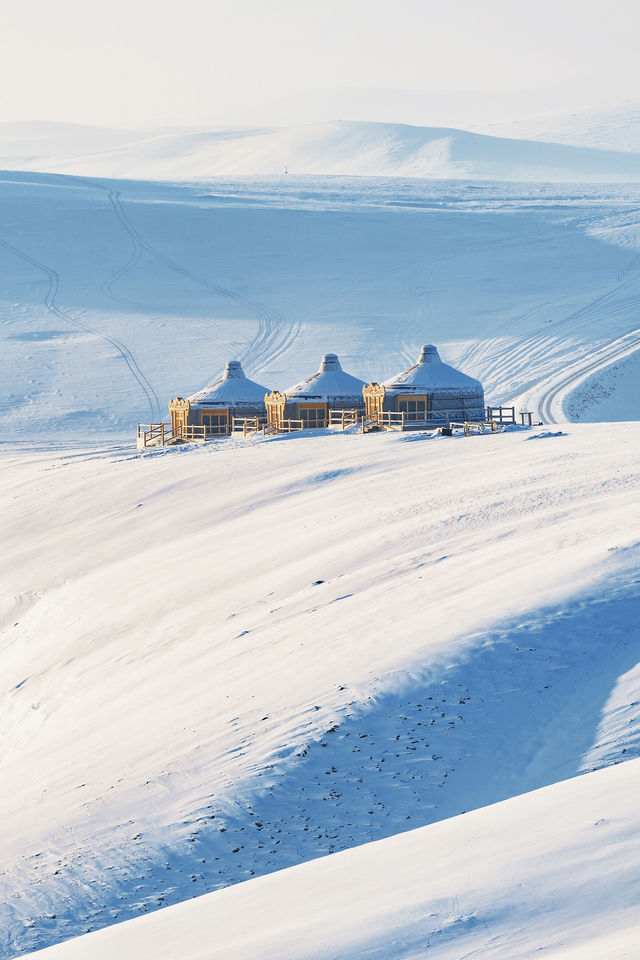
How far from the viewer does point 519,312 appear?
71.1 metres

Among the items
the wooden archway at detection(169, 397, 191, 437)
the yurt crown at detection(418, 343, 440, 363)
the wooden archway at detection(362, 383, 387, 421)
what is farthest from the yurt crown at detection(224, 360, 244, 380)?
the yurt crown at detection(418, 343, 440, 363)

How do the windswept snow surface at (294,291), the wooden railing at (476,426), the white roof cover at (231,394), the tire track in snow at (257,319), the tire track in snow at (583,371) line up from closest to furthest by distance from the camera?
the wooden railing at (476,426)
the white roof cover at (231,394)
the tire track in snow at (583,371)
the windswept snow surface at (294,291)
the tire track in snow at (257,319)

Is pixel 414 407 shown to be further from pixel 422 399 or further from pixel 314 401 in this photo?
pixel 314 401

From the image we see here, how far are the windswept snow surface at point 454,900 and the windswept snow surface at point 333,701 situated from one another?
39 millimetres

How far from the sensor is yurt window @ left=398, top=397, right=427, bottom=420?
4156 centimetres

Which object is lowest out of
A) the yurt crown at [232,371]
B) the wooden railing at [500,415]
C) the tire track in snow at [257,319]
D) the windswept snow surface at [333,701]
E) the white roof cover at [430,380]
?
the windswept snow surface at [333,701]

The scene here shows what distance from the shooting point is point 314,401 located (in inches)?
1702

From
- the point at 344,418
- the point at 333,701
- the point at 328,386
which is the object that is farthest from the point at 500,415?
the point at 333,701

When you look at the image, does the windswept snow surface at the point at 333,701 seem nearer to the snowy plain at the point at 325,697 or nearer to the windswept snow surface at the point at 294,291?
the snowy plain at the point at 325,697

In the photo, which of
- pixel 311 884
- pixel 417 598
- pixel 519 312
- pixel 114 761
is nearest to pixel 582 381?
pixel 519 312

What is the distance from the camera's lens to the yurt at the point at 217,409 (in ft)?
145

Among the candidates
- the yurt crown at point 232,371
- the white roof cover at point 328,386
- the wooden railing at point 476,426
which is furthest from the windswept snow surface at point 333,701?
the yurt crown at point 232,371

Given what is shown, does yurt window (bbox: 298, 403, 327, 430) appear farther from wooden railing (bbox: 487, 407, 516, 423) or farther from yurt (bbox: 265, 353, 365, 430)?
wooden railing (bbox: 487, 407, 516, 423)

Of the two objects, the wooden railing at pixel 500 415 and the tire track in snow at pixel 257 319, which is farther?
the tire track in snow at pixel 257 319
